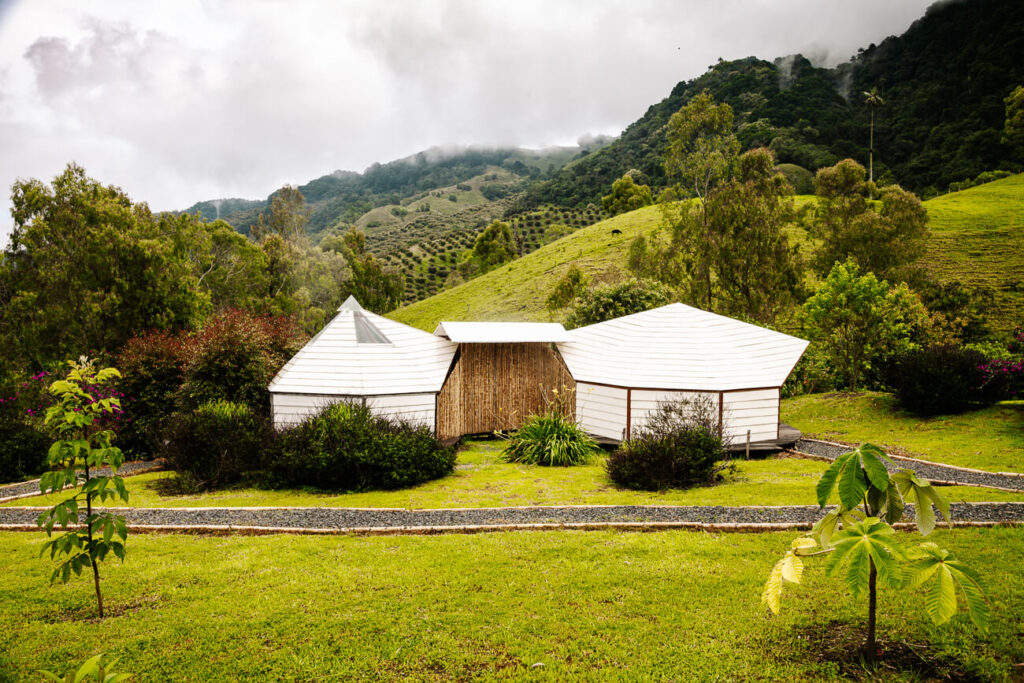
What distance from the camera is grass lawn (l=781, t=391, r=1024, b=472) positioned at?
38.0ft

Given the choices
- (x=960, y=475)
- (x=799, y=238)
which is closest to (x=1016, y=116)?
(x=799, y=238)

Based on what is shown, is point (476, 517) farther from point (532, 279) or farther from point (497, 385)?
point (532, 279)

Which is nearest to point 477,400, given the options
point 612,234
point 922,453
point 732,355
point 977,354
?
point 732,355

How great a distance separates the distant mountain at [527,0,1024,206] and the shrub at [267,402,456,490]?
6361cm

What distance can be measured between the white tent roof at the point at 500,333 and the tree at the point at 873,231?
18.3 m

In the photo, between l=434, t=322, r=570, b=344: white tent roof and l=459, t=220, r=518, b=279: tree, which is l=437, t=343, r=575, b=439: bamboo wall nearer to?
l=434, t=322, r=570, b=344: white tent roof

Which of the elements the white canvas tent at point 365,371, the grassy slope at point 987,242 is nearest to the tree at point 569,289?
the white canvas tent at point 365,371

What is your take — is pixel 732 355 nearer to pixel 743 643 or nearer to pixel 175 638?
pixel 743 643

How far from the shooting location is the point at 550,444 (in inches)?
520

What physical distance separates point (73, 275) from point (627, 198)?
185ft

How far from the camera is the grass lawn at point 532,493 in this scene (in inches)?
350

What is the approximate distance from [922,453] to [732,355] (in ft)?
15.6

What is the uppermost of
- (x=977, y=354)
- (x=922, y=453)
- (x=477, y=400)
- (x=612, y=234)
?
(x=612, y=234)

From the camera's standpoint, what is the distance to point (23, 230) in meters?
16.9
